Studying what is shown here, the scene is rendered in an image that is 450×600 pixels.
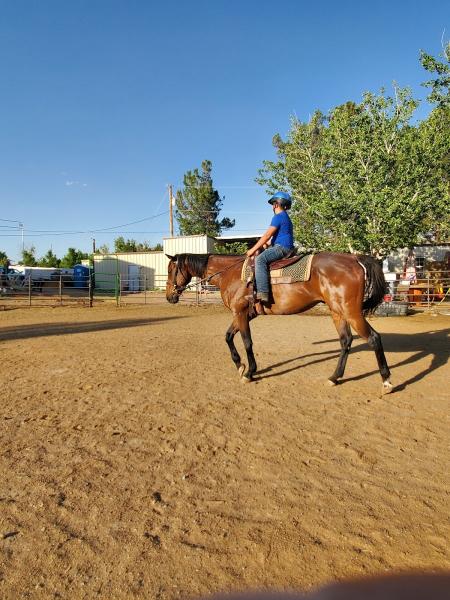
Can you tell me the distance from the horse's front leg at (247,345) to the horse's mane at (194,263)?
1.21 meters

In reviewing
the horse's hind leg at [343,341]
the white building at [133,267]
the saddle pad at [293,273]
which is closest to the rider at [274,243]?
the saddle pad at [293,273]

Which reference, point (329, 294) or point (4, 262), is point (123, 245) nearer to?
point (4, 262)

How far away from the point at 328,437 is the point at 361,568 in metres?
1.73

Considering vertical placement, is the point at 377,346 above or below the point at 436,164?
below

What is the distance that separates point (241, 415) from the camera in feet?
14.0

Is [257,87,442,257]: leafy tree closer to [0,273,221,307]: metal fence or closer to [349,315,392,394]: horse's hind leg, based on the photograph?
[0,273,221,307]: metal fence

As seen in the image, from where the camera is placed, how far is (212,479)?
290 cm

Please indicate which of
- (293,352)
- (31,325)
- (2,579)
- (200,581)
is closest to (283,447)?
(200,581)

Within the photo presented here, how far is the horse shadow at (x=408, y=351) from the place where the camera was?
6113 mm

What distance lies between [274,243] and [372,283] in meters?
1.57

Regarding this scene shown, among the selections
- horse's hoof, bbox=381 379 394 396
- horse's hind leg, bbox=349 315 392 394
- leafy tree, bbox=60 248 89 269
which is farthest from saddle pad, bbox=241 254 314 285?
leafy tree, bbox=60 248 89 269

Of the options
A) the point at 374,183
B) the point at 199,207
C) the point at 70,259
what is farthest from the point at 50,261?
the point at 374,183

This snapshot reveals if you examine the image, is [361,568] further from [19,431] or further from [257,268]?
[257,268]

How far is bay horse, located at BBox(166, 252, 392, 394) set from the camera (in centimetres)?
526
